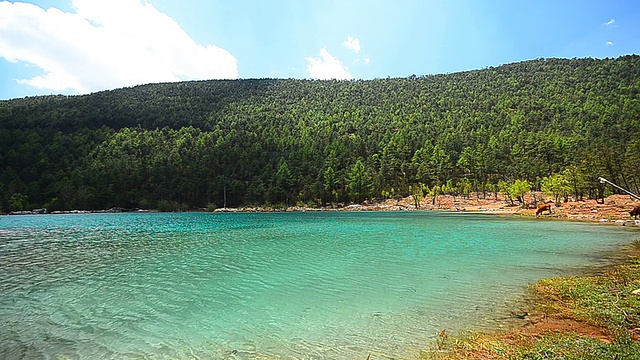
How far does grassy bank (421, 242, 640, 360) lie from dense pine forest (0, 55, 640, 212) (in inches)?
2674

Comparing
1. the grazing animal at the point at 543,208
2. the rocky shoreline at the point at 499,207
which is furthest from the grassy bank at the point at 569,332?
the grazing animal at the point at 543,208

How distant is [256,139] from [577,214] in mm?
115990

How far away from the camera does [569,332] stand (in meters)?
7.43

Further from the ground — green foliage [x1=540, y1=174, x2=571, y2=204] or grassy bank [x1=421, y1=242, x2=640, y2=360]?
green foliage [x1=540, y1=174, x2=571, y2=204]

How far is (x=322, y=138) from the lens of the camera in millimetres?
141250

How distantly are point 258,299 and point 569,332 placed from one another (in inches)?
337

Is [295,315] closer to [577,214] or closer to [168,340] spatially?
[168,340]

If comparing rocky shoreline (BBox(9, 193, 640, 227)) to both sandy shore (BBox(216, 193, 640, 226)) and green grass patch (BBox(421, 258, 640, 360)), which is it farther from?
green grass patch (BBox(421, 258, 640, 360))

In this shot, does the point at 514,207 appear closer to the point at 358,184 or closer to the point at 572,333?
the point at 358,184

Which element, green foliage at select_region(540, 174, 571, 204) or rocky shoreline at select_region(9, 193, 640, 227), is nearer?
rocky shoreline at select_region(9, 193, 640, 227)

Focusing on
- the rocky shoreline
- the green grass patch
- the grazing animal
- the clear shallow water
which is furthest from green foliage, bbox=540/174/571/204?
the green grass patch

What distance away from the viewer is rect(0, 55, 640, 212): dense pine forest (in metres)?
105

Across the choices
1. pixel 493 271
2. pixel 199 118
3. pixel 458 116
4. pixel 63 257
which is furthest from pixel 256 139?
pixel 493 271

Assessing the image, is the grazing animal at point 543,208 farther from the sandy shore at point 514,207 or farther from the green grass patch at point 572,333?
the green grass patch at point 572,333
